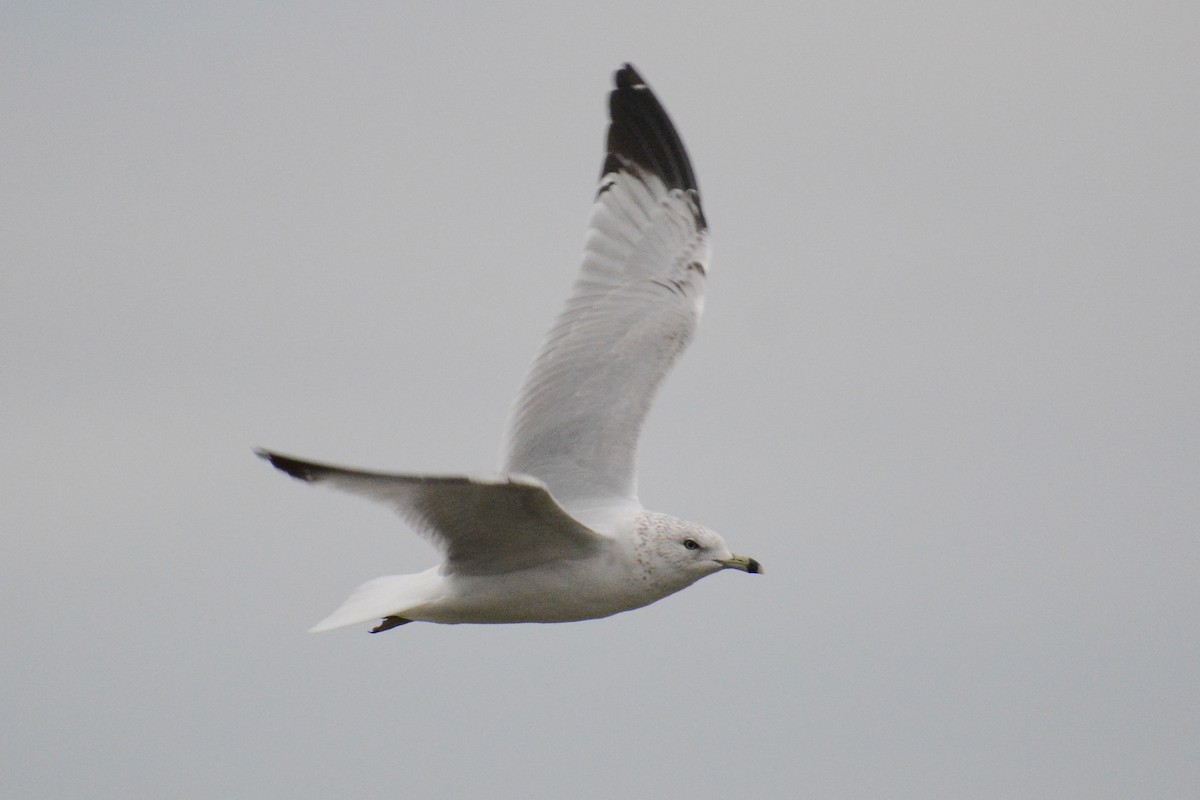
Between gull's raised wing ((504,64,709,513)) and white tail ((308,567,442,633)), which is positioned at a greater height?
gull's raised wing ((504,64,709,513))

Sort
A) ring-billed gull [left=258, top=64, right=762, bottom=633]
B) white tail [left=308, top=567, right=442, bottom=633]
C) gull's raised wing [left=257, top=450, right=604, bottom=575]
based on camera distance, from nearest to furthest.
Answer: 1. gull's raised wing [left=257, top=450, right=604, bottom=575]
2. ring-billed gull [left=258, top=64, right=762, bottom=633]
3. white tail [left=308, top=567, right=442, bottom=633]

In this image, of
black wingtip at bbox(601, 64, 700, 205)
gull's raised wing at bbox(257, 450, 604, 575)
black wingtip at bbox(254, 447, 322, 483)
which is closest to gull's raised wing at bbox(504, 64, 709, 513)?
black wingtip at bbox(601, 64, 700, 205)

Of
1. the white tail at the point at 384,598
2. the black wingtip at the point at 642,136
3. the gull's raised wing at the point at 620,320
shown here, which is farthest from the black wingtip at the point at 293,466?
the black wingtip at the point at 642,136

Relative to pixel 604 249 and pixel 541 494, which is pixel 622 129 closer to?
pixel 604 249

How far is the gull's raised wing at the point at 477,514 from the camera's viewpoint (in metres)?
7.13

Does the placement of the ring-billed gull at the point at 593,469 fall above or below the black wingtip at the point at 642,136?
below

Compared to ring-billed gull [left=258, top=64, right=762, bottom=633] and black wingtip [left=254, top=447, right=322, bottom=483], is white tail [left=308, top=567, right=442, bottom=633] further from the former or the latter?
black wingtip [left=254, top=447, right=322, bottom=483]

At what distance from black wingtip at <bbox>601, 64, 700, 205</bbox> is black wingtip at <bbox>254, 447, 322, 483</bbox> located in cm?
501

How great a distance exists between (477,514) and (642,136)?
430 cm

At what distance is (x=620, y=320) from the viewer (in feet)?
34.8

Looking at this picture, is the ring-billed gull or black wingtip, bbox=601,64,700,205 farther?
black wingtip, bbox=601,64,700,205

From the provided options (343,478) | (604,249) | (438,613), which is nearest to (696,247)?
(604,249)

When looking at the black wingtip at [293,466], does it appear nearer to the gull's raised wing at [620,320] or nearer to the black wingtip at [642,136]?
the gull's raised wing at [620,320]

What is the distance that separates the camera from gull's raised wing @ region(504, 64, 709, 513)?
9742 millimetres
